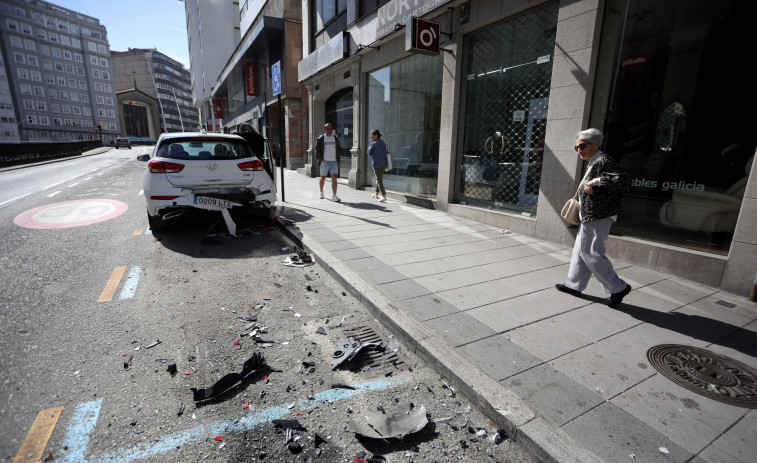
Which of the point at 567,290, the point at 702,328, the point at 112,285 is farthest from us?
the point at 112,285

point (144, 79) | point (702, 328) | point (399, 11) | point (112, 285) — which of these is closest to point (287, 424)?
point (112, 285)

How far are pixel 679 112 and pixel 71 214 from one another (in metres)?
11.5

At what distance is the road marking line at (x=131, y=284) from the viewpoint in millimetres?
4039

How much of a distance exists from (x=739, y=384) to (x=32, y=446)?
14.7 ft

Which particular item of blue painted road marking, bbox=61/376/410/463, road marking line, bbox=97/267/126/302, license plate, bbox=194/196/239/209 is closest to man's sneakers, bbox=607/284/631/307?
blue painted road marking, bbox=61/376/410/463

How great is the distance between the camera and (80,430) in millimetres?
2125

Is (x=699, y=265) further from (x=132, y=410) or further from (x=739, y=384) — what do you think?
(x=132, y=410)

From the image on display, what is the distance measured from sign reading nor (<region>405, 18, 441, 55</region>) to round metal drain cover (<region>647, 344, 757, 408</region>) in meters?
7.17

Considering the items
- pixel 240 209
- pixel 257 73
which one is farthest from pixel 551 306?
pixel 257 73

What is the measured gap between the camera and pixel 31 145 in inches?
1032

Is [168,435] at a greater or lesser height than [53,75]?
lesser

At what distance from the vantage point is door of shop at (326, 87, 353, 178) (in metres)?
15.2

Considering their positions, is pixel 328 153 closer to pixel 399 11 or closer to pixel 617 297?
pixel 399 11

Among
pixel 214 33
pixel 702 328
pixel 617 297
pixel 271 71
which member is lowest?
pixel 702 328
